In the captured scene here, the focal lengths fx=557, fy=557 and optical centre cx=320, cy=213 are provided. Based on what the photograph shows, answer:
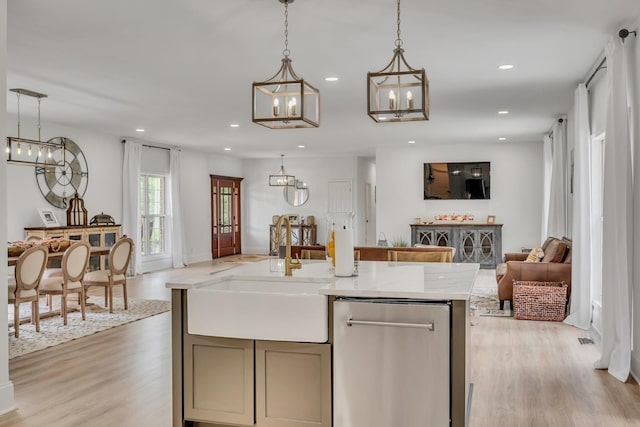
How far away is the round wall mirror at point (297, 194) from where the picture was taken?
14.6 meters

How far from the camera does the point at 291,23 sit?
160 inches

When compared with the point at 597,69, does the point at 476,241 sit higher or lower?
lower

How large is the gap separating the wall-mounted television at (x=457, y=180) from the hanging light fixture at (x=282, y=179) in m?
3.83

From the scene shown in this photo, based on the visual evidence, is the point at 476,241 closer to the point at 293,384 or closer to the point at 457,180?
the point at 457,180

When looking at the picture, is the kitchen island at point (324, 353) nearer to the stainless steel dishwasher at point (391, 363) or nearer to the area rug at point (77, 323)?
the stainless steel dishwasher at point (391, 363)

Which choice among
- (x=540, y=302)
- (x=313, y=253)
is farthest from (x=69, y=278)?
(x=540, y=302)

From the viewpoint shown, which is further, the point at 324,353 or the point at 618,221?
the point at 618,221

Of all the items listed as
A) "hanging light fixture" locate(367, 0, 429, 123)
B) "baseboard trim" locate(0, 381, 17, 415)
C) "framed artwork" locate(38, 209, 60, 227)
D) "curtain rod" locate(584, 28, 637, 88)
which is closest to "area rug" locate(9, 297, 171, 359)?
"baseboard trim" locate(0, 381, 17, 415)

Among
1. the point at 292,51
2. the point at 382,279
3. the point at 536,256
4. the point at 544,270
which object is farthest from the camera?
the point at 536,256

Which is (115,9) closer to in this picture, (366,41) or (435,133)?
(366,41)

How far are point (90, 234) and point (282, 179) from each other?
19.3 feet

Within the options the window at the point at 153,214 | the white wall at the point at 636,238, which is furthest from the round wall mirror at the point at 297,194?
→ the white wall at the point at 636,238

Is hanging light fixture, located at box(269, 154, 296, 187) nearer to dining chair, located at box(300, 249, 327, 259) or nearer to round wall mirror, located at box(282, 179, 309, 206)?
round wall mirror, located at box(282, 179, 309, 206)

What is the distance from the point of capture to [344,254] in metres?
3.13
